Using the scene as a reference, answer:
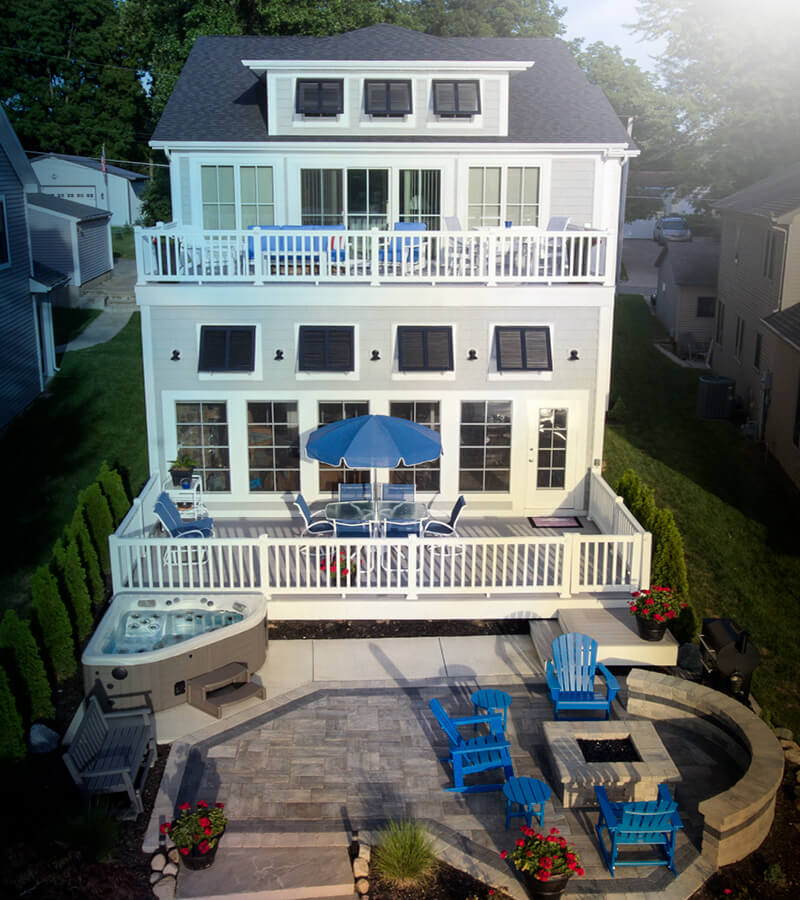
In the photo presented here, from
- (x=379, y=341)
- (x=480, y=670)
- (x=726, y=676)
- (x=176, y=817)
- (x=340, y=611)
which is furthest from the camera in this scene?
(x=379, y=341)

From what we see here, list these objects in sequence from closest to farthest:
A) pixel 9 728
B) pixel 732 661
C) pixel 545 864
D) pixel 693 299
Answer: pixel 545 864
pixel 9 728
pixel 732 661
pixel 693 299

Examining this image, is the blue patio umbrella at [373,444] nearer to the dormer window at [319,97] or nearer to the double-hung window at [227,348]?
the double-hung window at [227,348]

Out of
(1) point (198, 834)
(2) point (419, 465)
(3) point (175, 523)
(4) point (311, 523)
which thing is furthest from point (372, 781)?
(2) point (419, 465)

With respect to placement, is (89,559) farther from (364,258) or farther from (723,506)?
(723,506)

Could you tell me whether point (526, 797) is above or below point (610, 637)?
above

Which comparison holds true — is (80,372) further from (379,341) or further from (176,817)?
(176,817)

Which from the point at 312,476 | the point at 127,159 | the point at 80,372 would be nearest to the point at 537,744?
the point at 312,476

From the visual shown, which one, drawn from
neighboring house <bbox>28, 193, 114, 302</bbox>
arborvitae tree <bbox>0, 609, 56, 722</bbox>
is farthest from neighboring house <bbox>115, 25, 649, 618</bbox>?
neighboring house <bbox>28, 193, 114, 302</bbox>
